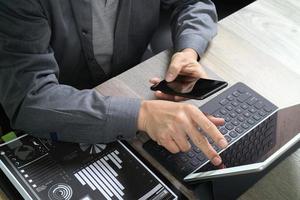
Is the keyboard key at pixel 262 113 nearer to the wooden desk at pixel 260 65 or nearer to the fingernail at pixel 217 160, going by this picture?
the wooden desk at pixel 260 65

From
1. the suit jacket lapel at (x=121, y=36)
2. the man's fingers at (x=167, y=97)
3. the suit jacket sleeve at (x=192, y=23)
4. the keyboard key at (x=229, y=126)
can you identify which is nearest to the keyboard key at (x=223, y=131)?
the keyboard key at (x=229, y=126)

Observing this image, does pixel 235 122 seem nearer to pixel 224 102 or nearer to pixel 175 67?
pixel 224 102

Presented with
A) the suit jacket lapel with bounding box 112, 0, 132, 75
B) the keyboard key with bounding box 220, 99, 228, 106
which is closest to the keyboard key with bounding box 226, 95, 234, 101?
the keyboard key with bounding box 220, 99, 228, 106

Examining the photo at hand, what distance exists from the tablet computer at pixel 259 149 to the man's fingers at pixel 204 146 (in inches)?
0.5

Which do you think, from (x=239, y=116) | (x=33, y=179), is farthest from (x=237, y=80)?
(x=33, y=179)

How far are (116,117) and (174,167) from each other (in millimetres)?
151

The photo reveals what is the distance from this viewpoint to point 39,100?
80 cm

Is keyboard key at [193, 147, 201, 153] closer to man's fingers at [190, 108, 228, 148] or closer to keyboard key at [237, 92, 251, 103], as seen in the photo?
man's fingers at [190, 108, 228, 148]

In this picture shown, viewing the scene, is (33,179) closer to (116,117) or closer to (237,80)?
(116,117)

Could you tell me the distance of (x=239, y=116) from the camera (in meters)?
0.84

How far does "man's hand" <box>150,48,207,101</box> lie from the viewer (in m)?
0.87

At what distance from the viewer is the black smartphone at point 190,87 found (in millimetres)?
815

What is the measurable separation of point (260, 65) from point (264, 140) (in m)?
0.28

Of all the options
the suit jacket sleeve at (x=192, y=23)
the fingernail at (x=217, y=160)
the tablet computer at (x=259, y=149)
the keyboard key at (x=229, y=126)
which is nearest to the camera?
the tablet computer at (x=259, y=149)
